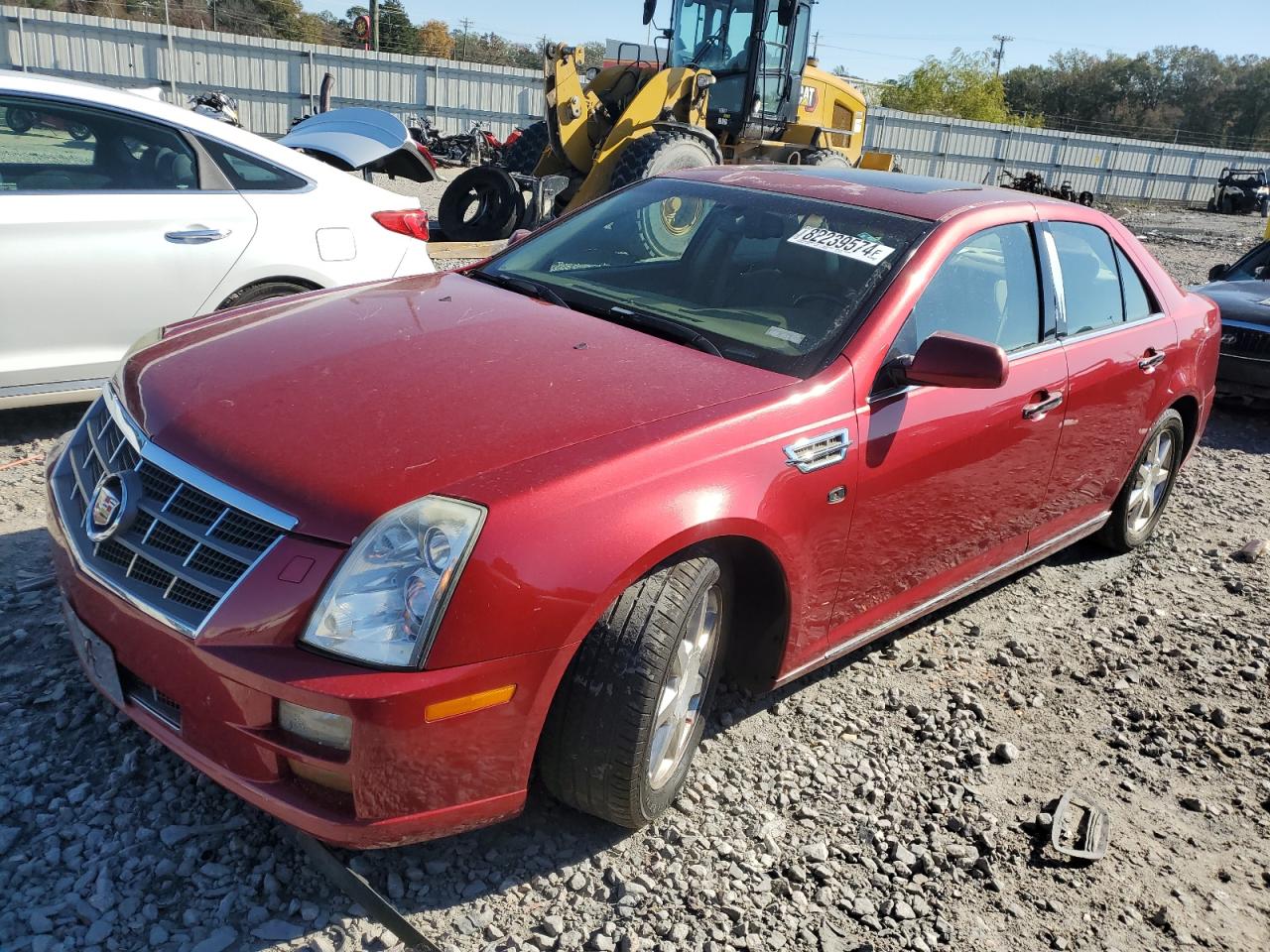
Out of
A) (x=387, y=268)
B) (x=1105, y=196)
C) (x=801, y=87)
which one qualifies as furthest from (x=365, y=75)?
(x=1105, y=196)

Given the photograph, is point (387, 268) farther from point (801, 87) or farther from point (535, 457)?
point (801, 87)

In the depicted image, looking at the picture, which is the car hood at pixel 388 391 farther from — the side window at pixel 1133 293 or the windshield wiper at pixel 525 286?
the side window at pixel 1133 293

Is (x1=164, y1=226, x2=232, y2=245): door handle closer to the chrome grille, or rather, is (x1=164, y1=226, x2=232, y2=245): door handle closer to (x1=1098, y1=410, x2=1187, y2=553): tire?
the chrome grille

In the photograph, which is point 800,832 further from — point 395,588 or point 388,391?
point 388,391

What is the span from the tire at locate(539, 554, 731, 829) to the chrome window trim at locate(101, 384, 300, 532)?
0.73m

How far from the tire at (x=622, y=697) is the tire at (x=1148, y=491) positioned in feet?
9.59

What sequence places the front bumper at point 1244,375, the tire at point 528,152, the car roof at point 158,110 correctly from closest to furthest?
the car roof at point 158,110 < the front bumper at point 1244,375 < the tire at point 528,152

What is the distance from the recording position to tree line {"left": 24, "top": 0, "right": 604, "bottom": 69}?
35281 millimetres

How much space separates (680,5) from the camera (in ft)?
39.9

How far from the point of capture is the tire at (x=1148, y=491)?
4738 mm

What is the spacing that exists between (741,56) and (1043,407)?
965cm

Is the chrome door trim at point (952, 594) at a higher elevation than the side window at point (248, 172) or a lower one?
lower

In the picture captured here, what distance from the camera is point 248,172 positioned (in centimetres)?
491

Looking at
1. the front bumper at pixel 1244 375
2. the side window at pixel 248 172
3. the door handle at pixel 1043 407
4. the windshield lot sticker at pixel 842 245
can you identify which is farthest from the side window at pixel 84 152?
the front bumper at pixel 1244 375
